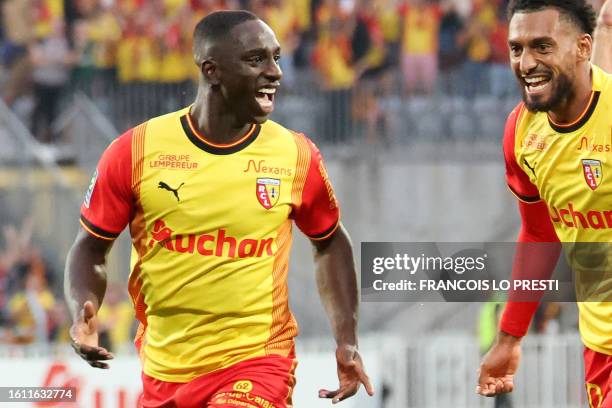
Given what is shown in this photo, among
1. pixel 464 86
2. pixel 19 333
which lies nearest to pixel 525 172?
pixel 19 333

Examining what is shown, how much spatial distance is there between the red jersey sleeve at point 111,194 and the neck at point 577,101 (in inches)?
73.3

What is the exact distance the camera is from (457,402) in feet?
41.7

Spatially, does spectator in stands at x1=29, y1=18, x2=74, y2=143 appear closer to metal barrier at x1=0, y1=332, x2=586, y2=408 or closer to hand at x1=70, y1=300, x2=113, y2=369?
metal barrier at x1=0, y1=332, x2=586, y2=408

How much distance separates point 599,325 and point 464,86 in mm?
8957

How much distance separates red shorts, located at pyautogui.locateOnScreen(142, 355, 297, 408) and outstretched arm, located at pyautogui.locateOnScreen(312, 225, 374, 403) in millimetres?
252

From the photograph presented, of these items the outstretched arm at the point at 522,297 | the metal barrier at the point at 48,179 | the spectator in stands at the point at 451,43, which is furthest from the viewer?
the spectator in stands at the point at 451,43

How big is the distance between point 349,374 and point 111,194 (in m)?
1.29

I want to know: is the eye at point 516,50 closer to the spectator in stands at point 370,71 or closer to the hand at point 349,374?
the hand at point 349,374

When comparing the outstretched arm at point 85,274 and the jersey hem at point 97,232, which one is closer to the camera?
the outstretched arm at point 85,274

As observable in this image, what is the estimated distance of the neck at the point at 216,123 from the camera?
6.20 meters

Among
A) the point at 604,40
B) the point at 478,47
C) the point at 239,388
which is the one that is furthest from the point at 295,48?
the point at 239,388

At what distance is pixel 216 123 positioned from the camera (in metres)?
6.21

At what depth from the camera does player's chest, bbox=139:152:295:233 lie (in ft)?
19.9

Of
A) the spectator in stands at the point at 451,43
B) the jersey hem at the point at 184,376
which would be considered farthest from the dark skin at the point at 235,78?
the spectator in stands at the point at 451,43
